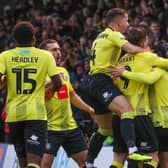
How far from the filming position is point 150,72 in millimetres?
9641

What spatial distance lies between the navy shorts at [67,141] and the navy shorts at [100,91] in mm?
840

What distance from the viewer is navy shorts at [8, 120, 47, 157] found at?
9.34 meters

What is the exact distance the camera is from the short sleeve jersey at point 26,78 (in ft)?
30.8

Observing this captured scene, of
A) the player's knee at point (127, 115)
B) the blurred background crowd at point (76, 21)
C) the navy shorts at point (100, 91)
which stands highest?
the navy shorts at point (100, 91)

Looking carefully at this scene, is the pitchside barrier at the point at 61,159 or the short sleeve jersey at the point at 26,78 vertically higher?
the short sleeve jersey at the point at 26,78

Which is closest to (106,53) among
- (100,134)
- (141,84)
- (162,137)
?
(141,84)

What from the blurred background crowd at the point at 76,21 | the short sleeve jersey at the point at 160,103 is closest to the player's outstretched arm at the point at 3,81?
the short sleeve jersey at the point at 160,103

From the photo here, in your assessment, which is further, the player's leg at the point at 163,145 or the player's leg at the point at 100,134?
the player's leg at the point at 100,134

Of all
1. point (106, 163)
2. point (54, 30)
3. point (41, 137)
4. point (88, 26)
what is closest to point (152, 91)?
point (41, 137)

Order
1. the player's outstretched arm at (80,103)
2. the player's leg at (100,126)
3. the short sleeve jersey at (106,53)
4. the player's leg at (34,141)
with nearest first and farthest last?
the player's leg at (34,141) < the short sleeve jersey at (106,53) < the player's leg at (100,126) < the player's outstretched arm at (80,103)

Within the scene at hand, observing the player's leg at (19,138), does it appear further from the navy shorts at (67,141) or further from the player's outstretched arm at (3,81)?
the navy shorts at (67,141)

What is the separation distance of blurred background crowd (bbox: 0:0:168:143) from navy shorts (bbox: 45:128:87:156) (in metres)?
3.56

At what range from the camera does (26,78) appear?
9383mm

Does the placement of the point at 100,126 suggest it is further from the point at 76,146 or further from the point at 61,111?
the point at 61,111
